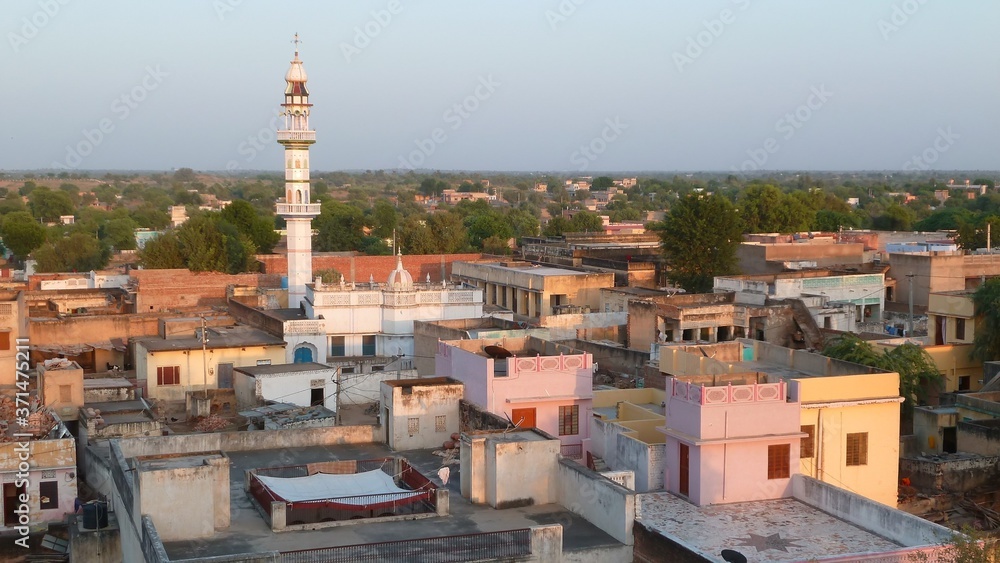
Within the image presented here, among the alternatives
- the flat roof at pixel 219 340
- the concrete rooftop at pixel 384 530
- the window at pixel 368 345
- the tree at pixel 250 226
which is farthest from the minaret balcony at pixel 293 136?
the tree at pixel 250 226

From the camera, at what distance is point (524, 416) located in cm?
1984

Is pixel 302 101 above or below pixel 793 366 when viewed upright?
above

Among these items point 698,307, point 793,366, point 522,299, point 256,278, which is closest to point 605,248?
point 522,299

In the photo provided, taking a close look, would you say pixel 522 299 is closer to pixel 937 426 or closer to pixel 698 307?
pixel 698 307

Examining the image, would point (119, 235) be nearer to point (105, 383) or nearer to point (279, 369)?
point (105, 383)

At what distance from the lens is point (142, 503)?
1386 cm

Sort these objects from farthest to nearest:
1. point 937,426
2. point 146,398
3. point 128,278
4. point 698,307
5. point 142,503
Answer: point 128,278 → point 698,307 → point 146,398 → point 937,426 → point 142,503

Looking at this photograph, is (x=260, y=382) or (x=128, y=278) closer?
(x=260, y=382)

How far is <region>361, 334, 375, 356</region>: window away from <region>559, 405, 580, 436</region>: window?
15447 millimetres

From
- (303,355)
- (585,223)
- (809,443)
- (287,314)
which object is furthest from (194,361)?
(585,223)

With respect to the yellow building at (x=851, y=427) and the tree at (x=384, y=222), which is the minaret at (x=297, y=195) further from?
the tree at (x=384, y=222)

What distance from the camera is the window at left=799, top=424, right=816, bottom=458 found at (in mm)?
18109

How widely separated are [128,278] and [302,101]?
1233 centimetres

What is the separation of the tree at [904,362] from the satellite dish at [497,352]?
8746 mm
